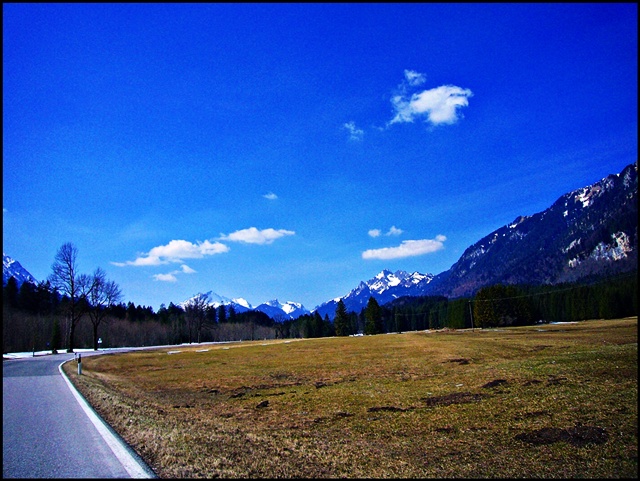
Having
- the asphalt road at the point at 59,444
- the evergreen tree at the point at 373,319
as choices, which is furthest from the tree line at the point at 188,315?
the asphalt road at the point at 59,444

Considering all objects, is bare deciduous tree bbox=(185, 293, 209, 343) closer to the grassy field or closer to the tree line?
the tree line

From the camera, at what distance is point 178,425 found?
35.2ft

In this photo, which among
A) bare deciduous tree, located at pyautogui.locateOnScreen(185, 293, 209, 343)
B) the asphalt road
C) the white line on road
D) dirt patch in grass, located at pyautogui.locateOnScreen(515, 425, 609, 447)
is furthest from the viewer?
bare deciduous tree, located at pyautogui.locateOnScreen(185, 293, 209, 343)

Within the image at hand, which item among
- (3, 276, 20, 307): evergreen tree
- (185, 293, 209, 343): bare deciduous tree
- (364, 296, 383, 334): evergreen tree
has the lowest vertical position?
(364, 296, 383, 334): evergreen tree

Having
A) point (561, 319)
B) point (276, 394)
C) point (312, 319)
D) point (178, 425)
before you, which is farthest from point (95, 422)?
point (312, 319)

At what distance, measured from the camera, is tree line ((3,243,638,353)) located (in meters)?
62.0

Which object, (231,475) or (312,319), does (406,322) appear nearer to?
(312,319)

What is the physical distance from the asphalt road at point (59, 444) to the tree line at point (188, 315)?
4844 centimetres

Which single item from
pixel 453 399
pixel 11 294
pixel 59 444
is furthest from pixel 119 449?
pixel 11 294

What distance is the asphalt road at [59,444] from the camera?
6453 mm

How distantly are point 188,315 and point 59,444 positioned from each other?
105 m

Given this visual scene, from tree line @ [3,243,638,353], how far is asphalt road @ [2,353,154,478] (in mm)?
48435

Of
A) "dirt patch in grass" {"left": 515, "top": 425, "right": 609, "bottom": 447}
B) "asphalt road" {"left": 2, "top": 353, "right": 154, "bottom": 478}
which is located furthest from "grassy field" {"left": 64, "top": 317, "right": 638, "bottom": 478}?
"asphalt road" {"left": 2, "top": 353, "right": 154, "bottom": 478}

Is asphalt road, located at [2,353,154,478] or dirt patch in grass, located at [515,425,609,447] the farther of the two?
dirt patch in grass, located at [515,425,609,447]
